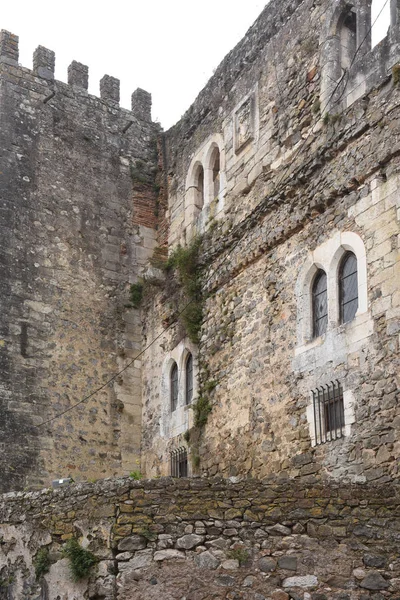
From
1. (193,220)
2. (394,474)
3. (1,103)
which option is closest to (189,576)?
(394,474)

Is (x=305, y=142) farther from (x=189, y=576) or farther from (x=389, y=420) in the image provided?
(x=189, y=576)

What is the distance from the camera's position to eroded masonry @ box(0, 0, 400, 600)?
1083 centimetres

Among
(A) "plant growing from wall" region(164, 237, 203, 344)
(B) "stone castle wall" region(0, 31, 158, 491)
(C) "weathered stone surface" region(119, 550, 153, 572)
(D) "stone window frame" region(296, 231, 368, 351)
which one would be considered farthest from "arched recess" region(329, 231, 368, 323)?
(B) "stone castle wall" region(0, 31, 158, 491)

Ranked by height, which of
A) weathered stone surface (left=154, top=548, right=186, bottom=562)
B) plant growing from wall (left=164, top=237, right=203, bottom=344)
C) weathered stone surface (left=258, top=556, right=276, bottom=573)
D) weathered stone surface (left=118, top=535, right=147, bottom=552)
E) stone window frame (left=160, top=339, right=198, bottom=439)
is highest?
plant growing from wall (left=164, top=237, right=203, bottom=344)

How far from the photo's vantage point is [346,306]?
13.2m

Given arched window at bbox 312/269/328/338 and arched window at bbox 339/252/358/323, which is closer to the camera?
arched window at bbox 339/252/358/323

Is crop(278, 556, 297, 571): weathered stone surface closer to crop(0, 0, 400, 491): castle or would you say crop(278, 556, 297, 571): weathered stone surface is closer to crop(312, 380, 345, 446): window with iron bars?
crop(0, 0, 400, 491): castle

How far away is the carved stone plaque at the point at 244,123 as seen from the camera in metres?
16.6

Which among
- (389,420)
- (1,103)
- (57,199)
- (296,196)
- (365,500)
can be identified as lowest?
(365,500)

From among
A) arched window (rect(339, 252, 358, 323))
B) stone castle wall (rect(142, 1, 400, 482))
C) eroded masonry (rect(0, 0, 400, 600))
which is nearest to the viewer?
eroded masonry (rect(0, 0, 400, 600))

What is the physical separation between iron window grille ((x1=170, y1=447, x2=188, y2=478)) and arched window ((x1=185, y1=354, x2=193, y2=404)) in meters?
0.86

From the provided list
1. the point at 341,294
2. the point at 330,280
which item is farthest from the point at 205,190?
the point at 341,294

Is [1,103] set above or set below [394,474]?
above

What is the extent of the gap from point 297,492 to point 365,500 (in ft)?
2.49
